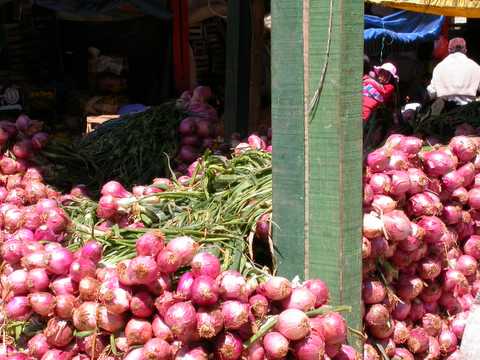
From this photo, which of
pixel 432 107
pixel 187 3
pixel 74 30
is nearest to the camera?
pixel 432 107

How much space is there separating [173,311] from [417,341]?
1.28 m

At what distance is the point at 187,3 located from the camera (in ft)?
29.7

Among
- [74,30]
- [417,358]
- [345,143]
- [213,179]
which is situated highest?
[74,30]

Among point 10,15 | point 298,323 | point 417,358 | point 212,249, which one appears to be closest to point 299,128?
point 212,249

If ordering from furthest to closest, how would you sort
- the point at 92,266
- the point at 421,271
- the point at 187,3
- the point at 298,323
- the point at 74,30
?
the point at 74,30, the point at 187,3, the point at 421,271, the point at 92,266, the point at 298,323

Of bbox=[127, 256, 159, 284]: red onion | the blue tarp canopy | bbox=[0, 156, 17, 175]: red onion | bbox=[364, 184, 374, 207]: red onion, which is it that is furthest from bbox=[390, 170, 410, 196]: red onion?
the blue tarp canopy

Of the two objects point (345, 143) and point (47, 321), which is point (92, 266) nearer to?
point (47, 321)

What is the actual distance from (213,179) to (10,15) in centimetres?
749

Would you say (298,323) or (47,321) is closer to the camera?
(298,323)

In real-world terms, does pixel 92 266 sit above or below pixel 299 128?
below

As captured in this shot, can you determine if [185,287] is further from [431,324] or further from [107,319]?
[431,324]

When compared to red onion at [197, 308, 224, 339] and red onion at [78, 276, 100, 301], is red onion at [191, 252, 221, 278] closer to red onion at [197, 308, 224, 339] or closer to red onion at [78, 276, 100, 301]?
red onion at [197, 308, 224, 339]

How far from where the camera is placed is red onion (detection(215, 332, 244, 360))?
2135 millimetres

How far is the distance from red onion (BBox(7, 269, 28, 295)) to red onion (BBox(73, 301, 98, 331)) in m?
0.31
